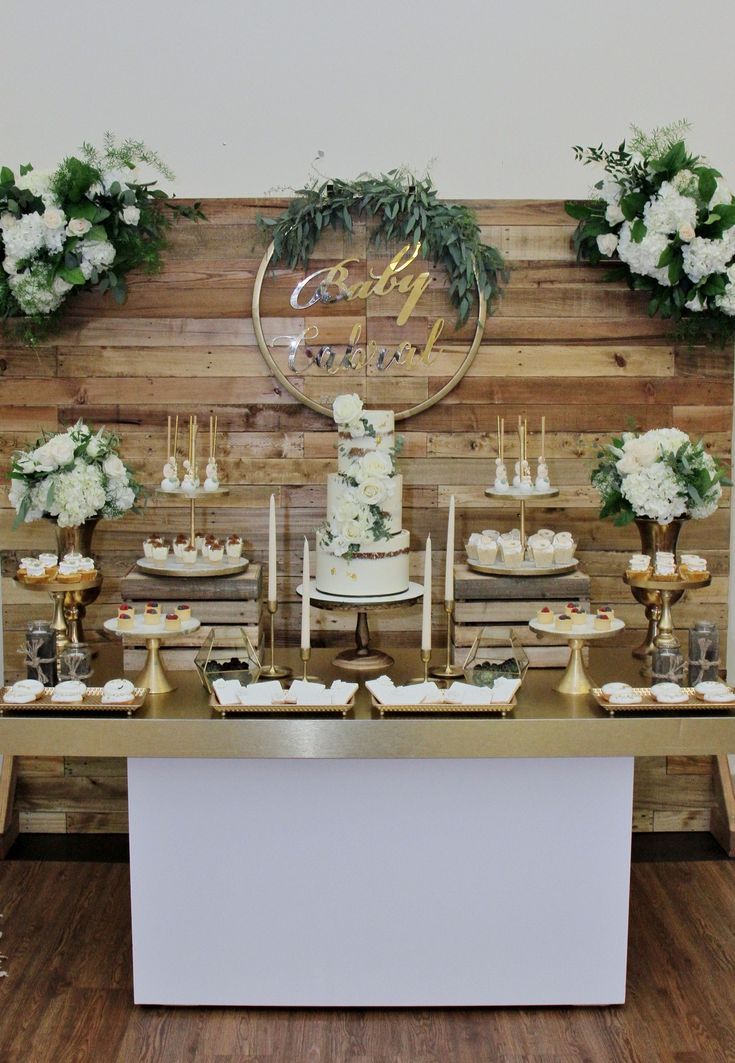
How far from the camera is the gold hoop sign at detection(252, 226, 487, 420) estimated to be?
3906 millimetres

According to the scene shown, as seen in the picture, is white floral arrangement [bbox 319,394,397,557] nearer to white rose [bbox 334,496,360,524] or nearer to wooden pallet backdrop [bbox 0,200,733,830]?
white rose [bbox 334,496,360,524]

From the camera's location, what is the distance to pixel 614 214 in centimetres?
376

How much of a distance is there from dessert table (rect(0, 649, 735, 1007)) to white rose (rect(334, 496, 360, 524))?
53 cm

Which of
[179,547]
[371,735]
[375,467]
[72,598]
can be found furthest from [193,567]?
[371,735]

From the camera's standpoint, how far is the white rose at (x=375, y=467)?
10.4 feet

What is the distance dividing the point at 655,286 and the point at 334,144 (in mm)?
1216

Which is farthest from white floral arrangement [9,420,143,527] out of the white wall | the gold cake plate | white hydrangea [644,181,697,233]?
white hydrangea [644,181,697,233]

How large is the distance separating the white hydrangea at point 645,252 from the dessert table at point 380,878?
152cm

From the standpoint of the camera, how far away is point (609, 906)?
9.87 feet

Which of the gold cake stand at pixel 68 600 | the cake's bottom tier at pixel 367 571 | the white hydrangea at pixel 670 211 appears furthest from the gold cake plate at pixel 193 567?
the white hydrangea at pixel 670 211

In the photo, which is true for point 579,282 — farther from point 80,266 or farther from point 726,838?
point 726,838

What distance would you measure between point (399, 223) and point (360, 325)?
14.1 inches

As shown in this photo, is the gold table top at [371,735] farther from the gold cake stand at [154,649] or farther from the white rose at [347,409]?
the white rose at [347,409]

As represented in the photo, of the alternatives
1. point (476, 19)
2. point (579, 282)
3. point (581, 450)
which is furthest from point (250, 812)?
point (476, 19)
